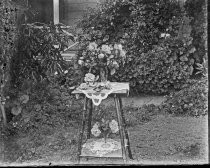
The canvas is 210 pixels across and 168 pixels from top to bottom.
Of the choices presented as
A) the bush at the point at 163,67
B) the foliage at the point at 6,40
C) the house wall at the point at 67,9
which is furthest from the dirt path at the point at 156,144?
the house wall at the point at 67,9

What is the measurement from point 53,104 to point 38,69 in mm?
570

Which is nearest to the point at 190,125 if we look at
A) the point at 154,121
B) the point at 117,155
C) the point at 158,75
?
the point at 154,121

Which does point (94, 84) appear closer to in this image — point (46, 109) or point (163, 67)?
point (46, 109)

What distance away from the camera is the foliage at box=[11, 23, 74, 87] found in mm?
5879

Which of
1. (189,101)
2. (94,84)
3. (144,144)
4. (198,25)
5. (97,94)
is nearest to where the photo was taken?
(97,94)

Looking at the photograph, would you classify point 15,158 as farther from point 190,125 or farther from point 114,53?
point 190,125

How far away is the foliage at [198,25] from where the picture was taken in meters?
6.76

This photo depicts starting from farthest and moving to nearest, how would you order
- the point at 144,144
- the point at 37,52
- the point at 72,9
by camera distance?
the point at 72,9 < the point at 37,52 < the point at 144,144

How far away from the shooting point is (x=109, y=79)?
6523mm

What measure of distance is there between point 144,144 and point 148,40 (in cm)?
184

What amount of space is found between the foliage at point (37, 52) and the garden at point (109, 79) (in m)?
0.01

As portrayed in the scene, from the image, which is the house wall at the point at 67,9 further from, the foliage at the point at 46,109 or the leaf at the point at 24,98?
A: the leaf at the point at 24,98

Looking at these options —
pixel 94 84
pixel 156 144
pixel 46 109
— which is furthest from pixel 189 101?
pixel 94 84

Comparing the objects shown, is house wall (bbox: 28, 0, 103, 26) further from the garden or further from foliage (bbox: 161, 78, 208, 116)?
foliage (bbox: 161, 78, 208, 116)
